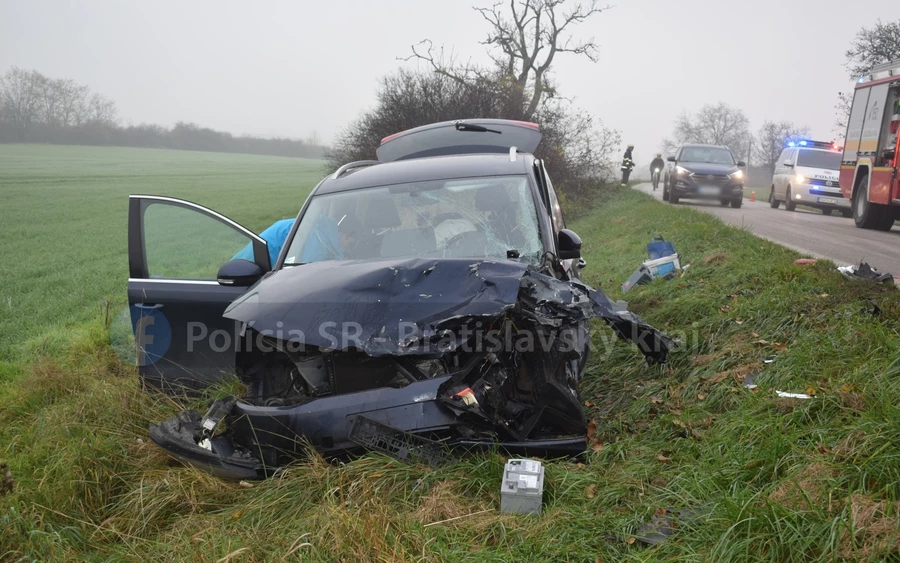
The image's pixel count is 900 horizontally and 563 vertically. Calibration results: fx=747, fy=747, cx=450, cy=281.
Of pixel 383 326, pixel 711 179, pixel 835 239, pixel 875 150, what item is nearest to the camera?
pixel 383 326

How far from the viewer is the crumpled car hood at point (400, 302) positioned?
3.63 meters

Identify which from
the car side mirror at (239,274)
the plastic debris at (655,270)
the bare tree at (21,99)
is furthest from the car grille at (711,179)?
the bare tree at (21,99)

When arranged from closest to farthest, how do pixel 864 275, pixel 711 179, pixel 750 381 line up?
1. pixel 750 381
2. pixel 864 275
3. pixel 711 179

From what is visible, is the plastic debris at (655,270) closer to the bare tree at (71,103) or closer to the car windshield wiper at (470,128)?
the car windshield wiper at (470,128)

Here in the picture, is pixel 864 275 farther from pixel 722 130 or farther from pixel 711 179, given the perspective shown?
pixel 722 130

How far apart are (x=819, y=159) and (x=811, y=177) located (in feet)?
3.39

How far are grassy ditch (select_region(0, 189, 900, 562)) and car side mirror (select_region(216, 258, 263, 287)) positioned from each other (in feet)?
3.10

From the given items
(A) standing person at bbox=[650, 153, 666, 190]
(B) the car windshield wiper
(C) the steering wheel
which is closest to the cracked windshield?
(C) the steering wheel

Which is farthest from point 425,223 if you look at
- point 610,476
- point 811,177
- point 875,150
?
point 811,177

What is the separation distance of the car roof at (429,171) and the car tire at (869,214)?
11361 millimetres

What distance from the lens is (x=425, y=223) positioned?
494 cm

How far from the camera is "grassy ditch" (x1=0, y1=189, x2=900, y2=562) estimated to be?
2840 millimetres

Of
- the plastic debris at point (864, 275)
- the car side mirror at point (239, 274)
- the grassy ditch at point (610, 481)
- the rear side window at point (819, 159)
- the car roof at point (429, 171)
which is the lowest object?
the grassy ditch at point (610, 481)

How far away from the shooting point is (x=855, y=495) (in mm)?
2750
